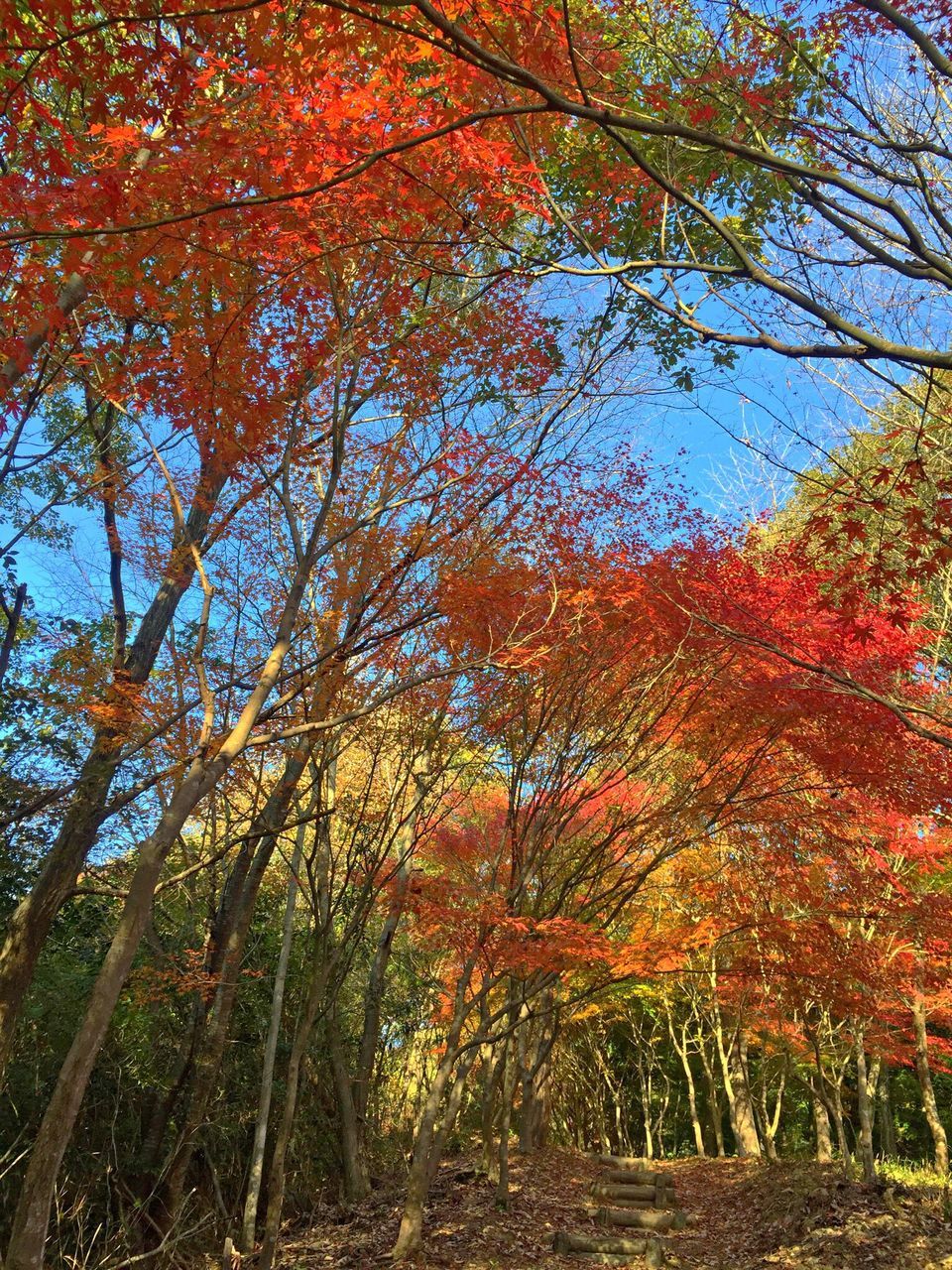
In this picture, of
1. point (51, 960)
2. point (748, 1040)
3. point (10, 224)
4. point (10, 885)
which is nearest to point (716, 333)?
point (10, 224)

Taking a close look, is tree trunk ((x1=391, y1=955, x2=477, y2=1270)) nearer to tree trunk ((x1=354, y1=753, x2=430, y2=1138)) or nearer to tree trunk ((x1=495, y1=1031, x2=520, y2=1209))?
tree trunk ((x1=495, y1=1031, x2=520, y2=1209))

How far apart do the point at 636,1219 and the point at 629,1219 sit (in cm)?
11

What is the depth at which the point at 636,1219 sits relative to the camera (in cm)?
1084

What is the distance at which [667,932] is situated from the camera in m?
13.1

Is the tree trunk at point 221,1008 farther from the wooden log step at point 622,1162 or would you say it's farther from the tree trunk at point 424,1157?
the wooden log step at point 622,1162

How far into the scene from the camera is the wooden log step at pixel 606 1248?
8836 millimetres

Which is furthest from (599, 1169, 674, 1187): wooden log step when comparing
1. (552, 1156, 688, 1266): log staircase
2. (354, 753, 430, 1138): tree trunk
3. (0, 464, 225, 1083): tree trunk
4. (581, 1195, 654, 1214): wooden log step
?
(0, 464, 225, 1083): tree trunk

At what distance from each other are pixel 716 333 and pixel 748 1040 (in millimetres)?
19044

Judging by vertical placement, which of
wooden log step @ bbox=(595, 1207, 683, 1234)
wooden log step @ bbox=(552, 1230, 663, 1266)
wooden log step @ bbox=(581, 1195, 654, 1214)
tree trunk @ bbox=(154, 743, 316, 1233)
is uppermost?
tree trunk @ bbox=(154, 743, 316, 1233)

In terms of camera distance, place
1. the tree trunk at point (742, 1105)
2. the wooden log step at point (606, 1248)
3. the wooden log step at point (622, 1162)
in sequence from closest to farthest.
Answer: the wooden log step at point (606, 1248)
the wooden log step at point (622, 1162)
the tree trunk at point (742, 1105)

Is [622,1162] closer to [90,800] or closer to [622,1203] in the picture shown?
[622,1203]

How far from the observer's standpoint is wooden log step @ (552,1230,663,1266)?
8.84 m

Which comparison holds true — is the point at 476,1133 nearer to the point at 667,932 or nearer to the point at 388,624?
the point at 667,932

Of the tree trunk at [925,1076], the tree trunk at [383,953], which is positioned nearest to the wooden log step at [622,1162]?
the tree trunk at [925,1076]
